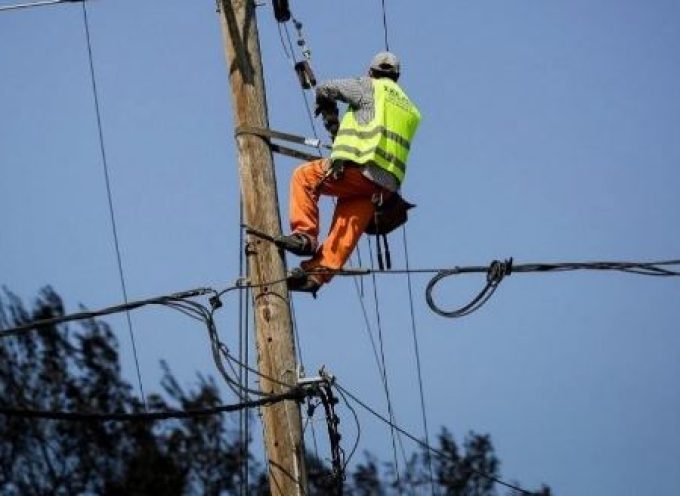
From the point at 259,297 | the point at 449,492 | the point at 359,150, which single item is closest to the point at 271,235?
the point at 259,297

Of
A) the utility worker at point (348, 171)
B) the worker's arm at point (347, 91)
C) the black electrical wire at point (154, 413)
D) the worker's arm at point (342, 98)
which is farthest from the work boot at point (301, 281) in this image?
the worker's arm at point (347, 91)

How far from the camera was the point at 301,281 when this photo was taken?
275 inches

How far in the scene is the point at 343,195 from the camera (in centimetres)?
739

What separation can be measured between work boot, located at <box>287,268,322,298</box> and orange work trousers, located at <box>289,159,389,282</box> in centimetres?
10

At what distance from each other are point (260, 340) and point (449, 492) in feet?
40.0

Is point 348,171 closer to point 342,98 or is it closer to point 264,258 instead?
point 342,98

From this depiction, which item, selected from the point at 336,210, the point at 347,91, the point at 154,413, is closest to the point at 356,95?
the point at 347,91

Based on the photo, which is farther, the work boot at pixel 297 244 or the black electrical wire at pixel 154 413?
the work boot at pixel 297 244

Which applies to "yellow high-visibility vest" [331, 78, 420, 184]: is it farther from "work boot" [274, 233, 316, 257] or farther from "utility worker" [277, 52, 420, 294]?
"work boot" [274, 233, 316, 257]

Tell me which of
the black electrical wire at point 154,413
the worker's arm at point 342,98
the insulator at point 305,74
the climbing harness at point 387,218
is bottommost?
the black electrical wire at point 154,413

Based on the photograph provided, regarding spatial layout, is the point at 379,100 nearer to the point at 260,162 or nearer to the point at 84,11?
the point at 260,162

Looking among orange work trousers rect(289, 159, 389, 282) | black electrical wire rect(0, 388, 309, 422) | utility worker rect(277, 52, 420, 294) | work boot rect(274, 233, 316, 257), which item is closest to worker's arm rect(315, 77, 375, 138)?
utility worker rect(277, 52, 420, 294)

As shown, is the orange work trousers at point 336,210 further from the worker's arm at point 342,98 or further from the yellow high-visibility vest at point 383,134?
the worker's arm at point 342,98

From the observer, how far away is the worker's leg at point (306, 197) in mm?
7164
